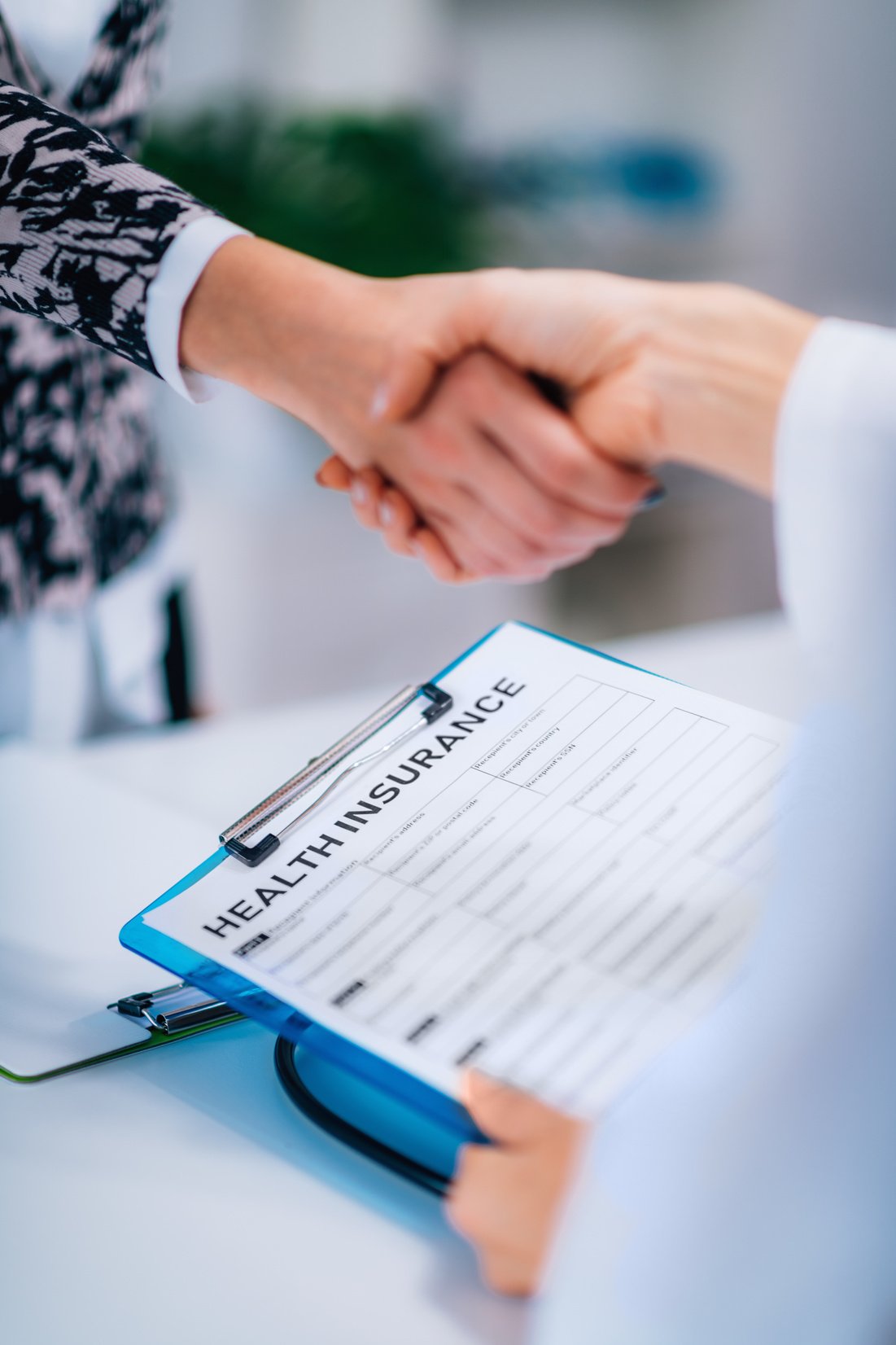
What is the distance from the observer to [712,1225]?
342 millimetres

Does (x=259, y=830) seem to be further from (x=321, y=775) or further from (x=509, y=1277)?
(x=509, y=1277)

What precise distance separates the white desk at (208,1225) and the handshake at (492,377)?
122 millimetres

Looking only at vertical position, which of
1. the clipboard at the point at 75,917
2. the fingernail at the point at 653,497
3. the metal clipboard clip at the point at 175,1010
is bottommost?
the clipboard at the point at 75,917

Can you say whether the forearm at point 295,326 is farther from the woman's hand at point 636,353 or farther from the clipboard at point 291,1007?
the clipboard at point 291,1007

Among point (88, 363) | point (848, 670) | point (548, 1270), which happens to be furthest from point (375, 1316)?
point (88, 363)

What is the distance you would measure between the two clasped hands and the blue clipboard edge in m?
0.18

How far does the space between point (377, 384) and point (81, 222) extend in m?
0.15

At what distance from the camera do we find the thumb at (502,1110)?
0.35 meters

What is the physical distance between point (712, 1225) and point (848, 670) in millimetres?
156

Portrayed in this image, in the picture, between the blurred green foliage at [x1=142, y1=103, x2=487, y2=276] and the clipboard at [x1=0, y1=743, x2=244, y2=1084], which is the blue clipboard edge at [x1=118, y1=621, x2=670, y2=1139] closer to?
the clipboard at [x1=0, y1=743, x2=244, y2=1084]

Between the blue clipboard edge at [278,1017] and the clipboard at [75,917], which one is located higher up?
the blue clipboard edge at [278,1017]

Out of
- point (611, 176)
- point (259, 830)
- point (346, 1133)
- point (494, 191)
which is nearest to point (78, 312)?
point (259, 830)

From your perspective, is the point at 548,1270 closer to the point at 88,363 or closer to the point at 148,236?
the point at 148,236

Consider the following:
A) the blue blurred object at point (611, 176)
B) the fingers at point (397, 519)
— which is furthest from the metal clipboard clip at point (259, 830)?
the blue blurred object at point (611, 176)
